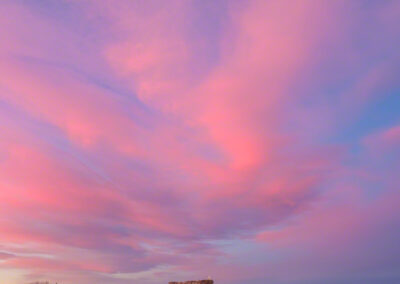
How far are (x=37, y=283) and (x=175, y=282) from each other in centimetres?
10234

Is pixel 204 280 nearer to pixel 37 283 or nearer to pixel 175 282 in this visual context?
pixel 175 282

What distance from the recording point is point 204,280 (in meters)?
80.0

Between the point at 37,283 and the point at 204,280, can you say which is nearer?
the point at 204,280

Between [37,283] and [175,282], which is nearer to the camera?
[175,282]

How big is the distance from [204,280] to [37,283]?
114 meters

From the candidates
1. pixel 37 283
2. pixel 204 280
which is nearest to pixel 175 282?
pixel 204 280

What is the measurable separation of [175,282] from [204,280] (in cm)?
1147
